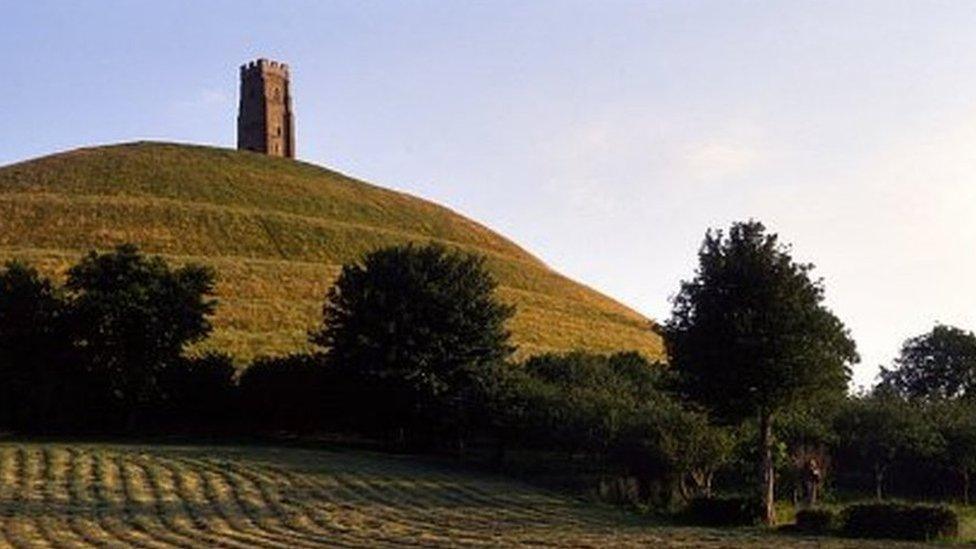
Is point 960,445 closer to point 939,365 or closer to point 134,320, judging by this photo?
point 134,320

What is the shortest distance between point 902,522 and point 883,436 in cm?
2042

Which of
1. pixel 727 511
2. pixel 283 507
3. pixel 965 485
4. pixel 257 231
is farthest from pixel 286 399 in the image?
pixel 257 231

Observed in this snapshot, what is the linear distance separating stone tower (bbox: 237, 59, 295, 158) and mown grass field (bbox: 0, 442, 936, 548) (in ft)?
338

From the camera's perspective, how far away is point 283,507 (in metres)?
35.8

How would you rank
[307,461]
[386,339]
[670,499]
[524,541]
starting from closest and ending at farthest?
[524,541] < [670,499] < [307,461] < [386,339]

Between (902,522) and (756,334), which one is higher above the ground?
(756,334)

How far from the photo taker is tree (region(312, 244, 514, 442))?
196ft

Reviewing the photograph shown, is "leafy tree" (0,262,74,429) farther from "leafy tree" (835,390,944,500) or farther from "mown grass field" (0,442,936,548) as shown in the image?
"leafy tree" (835,390,944,500)

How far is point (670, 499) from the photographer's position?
4116 centimetres

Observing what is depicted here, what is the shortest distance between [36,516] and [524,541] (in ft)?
42.8

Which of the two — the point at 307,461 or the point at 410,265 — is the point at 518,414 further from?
Result: the point at 410,265

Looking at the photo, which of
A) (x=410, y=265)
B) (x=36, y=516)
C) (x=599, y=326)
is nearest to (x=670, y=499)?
(x=36, y=516)

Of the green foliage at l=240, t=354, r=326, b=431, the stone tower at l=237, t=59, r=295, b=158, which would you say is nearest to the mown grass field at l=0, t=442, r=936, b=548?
the green foliage at l=240, t=354, r=326, b=431

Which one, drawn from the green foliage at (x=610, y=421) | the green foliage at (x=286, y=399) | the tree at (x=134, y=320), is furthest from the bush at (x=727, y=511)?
the tree at (x=134, y=320)
